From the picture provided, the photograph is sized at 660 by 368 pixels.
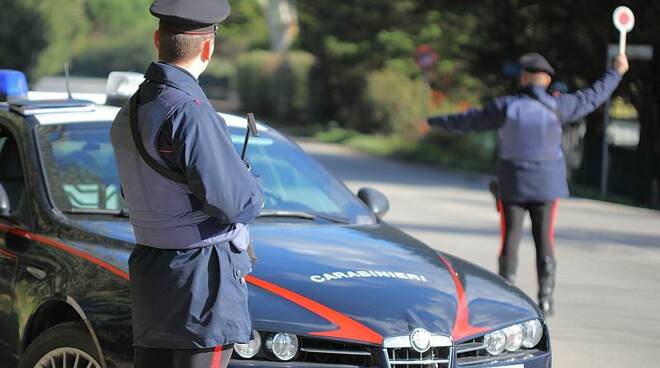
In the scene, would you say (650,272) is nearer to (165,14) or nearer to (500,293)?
(500,293)

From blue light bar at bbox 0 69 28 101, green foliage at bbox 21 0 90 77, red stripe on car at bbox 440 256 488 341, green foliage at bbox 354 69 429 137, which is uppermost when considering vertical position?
blue light bar at bbox 0 69 28 101

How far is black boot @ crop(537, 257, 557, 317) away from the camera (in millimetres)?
8247

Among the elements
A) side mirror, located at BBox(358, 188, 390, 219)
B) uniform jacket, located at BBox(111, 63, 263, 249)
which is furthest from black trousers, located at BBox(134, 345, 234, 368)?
side mirror, located at BBox(358, 188, 390, 219)

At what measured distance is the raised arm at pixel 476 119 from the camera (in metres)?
8.20

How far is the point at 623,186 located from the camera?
2109 cm

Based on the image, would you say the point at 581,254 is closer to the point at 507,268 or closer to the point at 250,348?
the point at 507,268

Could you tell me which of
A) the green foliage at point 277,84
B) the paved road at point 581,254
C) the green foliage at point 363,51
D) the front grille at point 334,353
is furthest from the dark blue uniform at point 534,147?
the green foliage at point 277,84

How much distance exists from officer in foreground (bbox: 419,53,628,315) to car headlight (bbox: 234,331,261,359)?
402 centimetres

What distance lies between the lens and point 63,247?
16.7ft

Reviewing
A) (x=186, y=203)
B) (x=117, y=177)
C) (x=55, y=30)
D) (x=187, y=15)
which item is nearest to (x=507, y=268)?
(x=117, y=177)

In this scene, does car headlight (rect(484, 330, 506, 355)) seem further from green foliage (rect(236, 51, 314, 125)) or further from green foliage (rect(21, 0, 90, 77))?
green foliage (rect(236, 51, 314, 125))

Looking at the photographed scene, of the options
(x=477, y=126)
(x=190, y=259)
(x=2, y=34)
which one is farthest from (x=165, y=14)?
(x=2, y=34)

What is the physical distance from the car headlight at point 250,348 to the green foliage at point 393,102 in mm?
29995

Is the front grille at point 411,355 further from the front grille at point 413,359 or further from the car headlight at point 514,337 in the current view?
the car headlight at point 514,337
